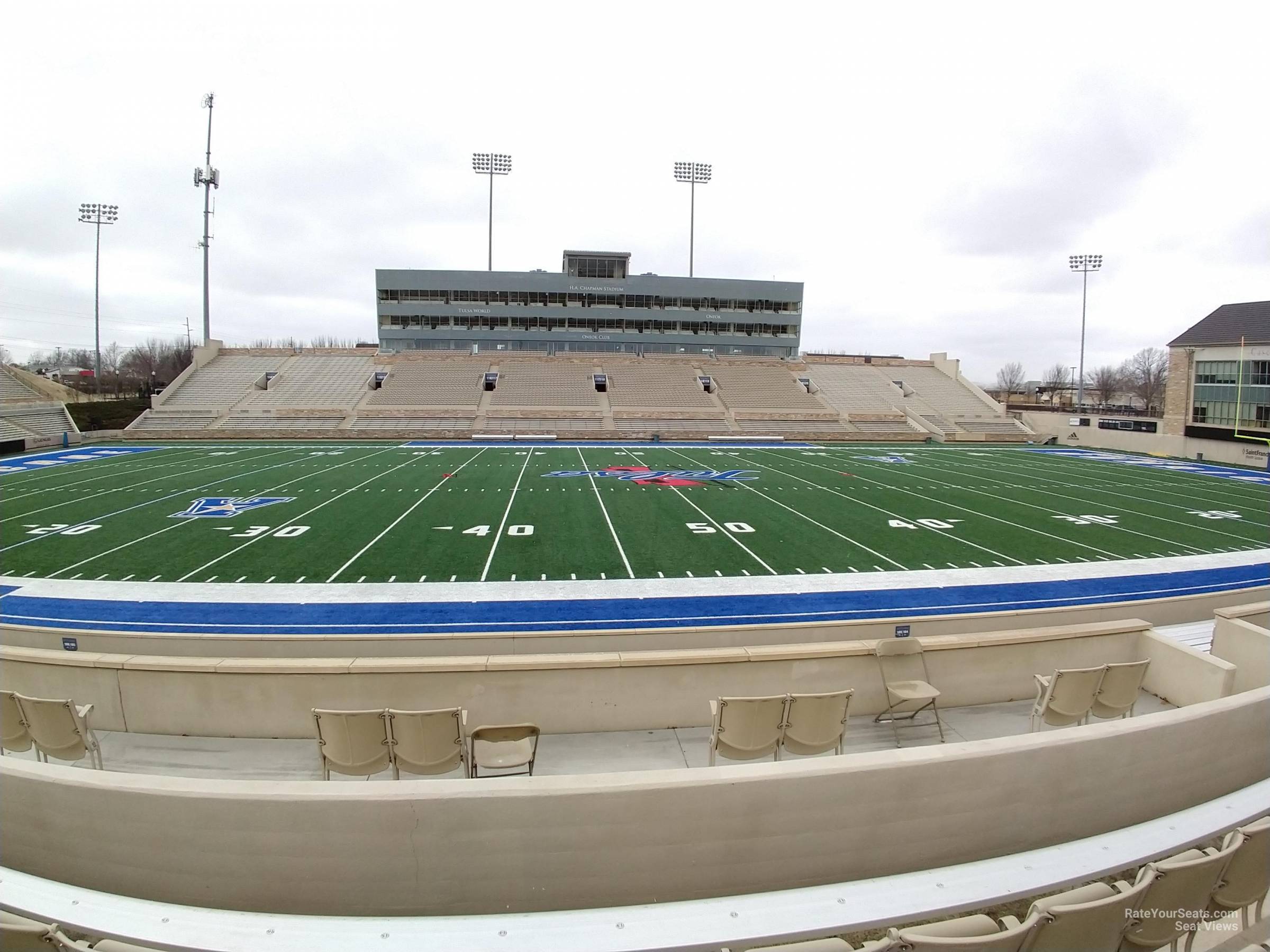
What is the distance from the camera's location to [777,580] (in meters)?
12.0

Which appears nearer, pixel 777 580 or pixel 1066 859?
pixel 1066 859

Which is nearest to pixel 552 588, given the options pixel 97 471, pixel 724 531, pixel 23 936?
pixel 724 531

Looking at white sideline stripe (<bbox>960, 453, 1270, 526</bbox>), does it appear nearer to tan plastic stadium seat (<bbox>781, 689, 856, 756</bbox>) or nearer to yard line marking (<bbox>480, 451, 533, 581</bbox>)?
tan plastic stadium seat (<bbox>781, 689, 856, 756</bbox>)

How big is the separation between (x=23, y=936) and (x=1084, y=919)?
3.69 m

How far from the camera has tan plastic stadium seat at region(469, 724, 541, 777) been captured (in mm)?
4512

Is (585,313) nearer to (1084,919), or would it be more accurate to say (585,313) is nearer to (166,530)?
(166,530)

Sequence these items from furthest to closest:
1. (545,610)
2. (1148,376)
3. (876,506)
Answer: (1148,376) < (876,506) < (545,610)

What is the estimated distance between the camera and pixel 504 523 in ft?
53.3

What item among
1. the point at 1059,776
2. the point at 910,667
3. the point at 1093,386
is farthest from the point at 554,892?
the point at 1093,386

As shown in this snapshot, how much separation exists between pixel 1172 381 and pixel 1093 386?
10493 cm

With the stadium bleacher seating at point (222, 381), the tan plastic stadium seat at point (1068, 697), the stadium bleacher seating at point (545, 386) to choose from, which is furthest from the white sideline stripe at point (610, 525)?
the stadium bleacher seating at point (222, 381)

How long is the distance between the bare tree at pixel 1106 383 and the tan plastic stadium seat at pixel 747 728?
12503 cm

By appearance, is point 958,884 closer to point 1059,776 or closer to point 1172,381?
point 1059,776

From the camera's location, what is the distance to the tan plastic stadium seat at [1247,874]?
8.92 ft
